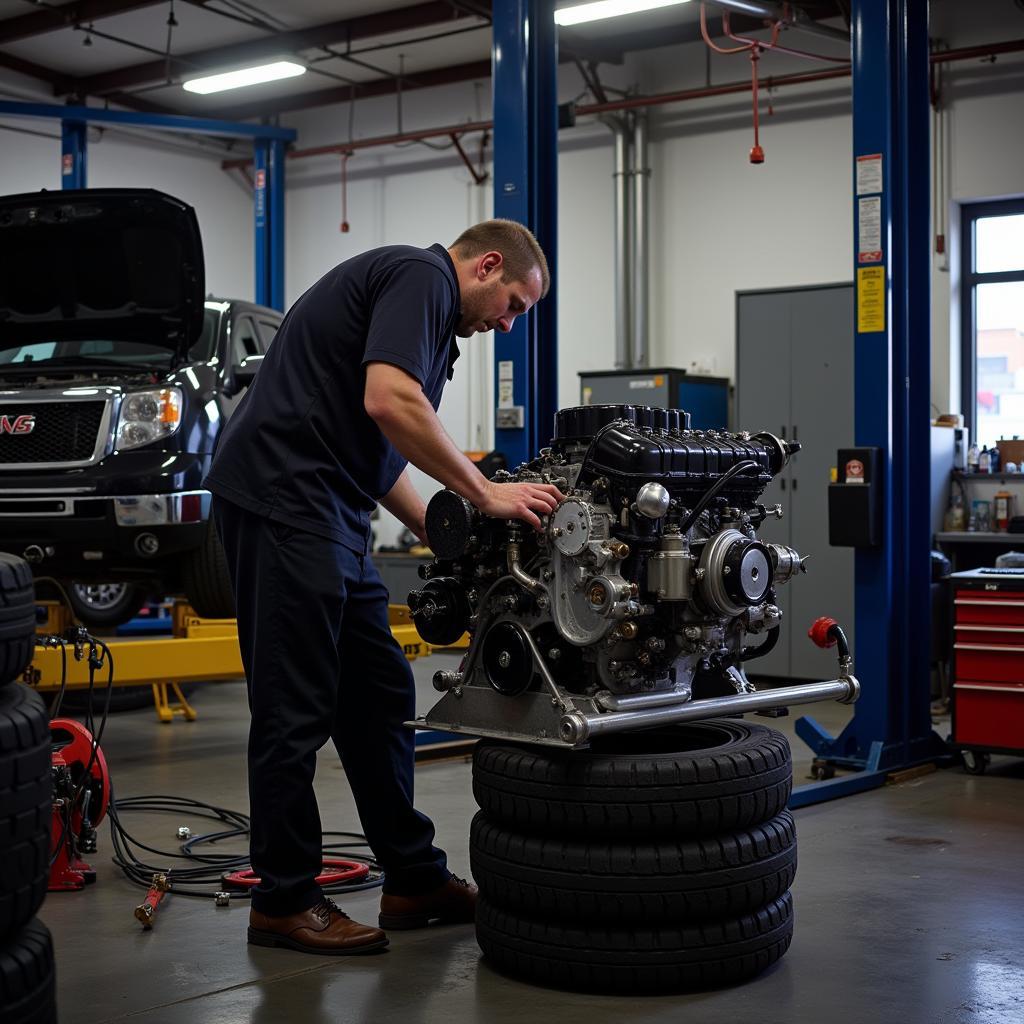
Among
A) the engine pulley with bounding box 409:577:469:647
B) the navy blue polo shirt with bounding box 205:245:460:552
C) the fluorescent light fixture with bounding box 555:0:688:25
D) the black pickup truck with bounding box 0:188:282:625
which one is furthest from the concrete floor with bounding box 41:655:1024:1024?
the fluorescent light fixture with bounding box 555:0:688:25

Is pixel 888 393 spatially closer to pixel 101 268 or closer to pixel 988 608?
pixel 988 608

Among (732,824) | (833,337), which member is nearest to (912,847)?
(732,824)

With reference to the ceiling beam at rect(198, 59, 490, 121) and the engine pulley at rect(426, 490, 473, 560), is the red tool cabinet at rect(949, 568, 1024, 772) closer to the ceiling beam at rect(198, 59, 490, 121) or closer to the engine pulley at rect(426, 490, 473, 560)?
the engine pulley at rect(426, 490, 473, 560)

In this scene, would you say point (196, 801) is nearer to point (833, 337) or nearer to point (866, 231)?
point (866, 231)

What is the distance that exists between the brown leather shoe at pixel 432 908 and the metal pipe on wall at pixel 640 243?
7.89 meters

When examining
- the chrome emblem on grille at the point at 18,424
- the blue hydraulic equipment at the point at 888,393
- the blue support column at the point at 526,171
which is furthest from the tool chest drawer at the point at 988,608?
the chrome emblem on grille at the point at 18,424

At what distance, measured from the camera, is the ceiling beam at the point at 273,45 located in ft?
35.2

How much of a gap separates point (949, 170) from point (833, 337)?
78.6 inches

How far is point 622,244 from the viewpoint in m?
10.8

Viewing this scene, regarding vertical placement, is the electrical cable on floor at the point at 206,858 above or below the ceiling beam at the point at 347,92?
below

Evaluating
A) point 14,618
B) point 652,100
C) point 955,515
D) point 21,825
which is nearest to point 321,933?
point 21,825

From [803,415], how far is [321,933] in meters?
6.09

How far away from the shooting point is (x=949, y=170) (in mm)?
9352

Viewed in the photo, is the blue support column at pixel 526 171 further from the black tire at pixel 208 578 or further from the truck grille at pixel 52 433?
the truck grille at pixel 52 433
